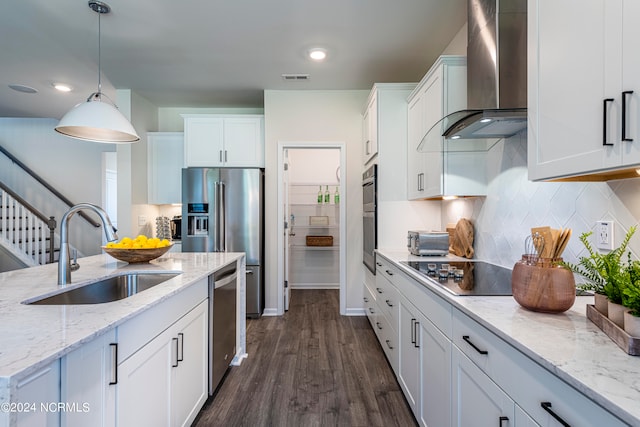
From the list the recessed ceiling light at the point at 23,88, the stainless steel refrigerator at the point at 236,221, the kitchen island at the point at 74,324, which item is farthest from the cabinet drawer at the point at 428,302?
the recessed ceiling light at the point at 23,88

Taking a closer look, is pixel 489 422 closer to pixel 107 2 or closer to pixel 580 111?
pixel 580 111

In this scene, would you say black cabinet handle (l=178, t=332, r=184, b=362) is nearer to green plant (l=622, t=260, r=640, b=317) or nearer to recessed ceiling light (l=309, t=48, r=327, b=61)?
green plant (l=622, t=260, r=640, b=317)

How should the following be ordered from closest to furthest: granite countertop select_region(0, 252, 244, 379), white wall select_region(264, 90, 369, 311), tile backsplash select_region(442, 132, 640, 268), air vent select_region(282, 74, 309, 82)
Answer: granite countertop select_region(0, 252, 244, 379), tile backsplash select_region(442, 132, 640, 268), air vent select_region(282, 74, 309, 82), white wall select_region(264, 90, 369, 311)

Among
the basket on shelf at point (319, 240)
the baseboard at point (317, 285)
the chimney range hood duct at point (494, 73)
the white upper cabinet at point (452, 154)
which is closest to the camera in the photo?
the chimney range hood duct at point (494, 73)

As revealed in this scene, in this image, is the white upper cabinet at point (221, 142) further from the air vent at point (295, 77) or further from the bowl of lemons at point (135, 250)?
the bowl of lemons at point (135, 250)

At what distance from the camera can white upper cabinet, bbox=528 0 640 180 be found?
2.70 feet

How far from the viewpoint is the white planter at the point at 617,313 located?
853 millimetres

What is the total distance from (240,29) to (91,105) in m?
1.33

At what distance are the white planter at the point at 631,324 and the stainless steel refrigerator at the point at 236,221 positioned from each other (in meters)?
3.34

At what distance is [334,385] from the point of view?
2.31 m

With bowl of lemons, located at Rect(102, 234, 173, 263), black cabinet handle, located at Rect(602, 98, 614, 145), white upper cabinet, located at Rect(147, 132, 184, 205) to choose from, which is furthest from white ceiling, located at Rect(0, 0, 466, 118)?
black cabinet handle, located at Rect(602, 98, 614, 145)

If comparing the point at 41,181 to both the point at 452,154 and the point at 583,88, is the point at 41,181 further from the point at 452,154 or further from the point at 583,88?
the point at 583,88

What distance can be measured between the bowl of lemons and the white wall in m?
1.88

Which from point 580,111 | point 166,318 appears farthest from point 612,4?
point 166,318
